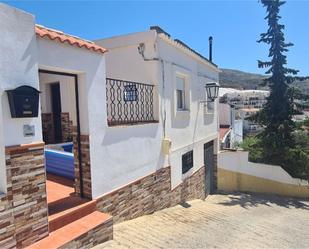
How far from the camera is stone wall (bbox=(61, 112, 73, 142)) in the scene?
10297mm

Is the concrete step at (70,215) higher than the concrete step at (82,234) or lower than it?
higher

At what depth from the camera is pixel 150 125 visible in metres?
7.71

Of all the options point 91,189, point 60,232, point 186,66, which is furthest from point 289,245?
point 186,66

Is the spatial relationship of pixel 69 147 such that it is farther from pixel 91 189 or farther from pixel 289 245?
pixel 289 245

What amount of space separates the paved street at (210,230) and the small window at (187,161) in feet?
4.12

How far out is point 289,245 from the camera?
7.02m

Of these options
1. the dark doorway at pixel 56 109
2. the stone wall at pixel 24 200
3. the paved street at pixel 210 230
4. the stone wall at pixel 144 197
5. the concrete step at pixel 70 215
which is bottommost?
the paved street at pixel 210 230

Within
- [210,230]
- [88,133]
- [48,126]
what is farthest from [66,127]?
[210,230]

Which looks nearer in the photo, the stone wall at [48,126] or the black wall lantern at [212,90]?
the stone wall at [48,126]

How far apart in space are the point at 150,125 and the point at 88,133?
2.55m

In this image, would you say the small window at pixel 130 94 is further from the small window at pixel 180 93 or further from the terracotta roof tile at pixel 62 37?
the small window at pixel 180 93

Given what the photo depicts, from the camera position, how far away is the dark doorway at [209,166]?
1397cm

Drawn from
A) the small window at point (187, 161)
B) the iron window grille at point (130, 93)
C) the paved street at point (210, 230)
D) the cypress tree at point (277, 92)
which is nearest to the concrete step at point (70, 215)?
the paved street at point (210, 230)

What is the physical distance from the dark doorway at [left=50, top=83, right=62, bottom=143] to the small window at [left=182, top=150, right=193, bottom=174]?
467cm
